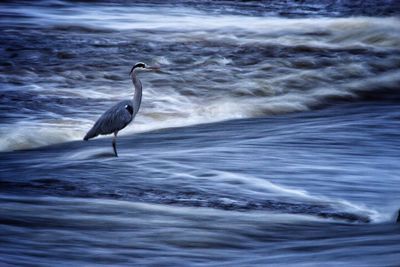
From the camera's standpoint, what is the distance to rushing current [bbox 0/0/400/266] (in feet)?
22.2

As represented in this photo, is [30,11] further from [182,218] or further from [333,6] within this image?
[182,218]

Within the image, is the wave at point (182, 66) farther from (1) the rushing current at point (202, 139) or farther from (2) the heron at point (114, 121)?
(2) the heron at point (114, 121)

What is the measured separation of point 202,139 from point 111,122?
996 millimetres

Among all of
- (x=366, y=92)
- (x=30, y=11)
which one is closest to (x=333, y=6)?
(x=30, y=11)

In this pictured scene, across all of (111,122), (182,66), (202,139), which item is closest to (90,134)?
(111,122)

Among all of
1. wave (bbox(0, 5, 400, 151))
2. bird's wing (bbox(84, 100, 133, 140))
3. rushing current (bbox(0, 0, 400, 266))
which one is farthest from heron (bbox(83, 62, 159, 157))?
wave (bbox(0, 5, 400, 151))

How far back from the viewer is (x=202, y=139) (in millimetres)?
10586

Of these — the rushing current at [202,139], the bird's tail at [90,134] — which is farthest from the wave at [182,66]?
the bird's tail at [90,134]

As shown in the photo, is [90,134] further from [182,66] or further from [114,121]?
[182,66]

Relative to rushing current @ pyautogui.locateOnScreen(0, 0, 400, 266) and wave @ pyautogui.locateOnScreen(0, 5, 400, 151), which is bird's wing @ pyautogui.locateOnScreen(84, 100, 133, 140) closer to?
rushing current @ pyautogui.locateOnScreen(0, 0, 400, 266)

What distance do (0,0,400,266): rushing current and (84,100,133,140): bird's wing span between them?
19 cm

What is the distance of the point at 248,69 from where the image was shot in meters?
14.9

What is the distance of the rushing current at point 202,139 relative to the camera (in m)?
6.76

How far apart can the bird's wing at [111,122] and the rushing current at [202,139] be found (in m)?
0.19
